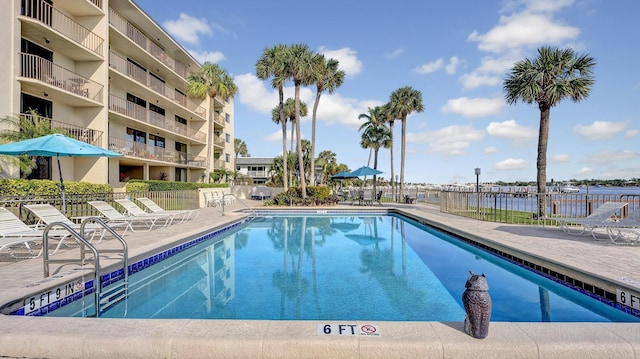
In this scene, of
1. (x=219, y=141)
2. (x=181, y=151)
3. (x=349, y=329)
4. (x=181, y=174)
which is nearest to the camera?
(x=349, y=329)

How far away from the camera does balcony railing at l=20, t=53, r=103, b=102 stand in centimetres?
1290

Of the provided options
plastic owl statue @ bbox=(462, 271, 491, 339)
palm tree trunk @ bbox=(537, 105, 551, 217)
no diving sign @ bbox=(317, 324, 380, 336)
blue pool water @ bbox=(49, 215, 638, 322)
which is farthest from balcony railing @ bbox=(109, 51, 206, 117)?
palm tree trunk @ bbox=(537, 105, 551, 217)

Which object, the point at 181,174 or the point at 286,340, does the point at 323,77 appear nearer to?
the point at 181,174

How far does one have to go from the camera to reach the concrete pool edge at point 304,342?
253 centimetres

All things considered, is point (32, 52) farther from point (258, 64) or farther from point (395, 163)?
point (395, 163)

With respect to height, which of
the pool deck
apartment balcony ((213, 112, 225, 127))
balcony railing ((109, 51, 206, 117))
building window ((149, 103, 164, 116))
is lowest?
the pool deck

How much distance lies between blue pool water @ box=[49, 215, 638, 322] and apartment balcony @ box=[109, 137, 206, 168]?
12771mm

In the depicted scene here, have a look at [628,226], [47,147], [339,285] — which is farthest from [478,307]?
[47,147]

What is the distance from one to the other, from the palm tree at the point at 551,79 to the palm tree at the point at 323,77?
37.5 ft

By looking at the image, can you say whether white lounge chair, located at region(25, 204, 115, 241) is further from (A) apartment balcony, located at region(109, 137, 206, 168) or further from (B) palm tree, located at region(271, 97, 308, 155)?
(B) palm tree, located at region(271, 97, 308, 155)

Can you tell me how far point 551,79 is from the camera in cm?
1221

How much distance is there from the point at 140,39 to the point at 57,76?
7.13 meters

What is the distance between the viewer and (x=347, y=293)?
5.29 m

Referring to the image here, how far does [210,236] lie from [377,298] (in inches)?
264
